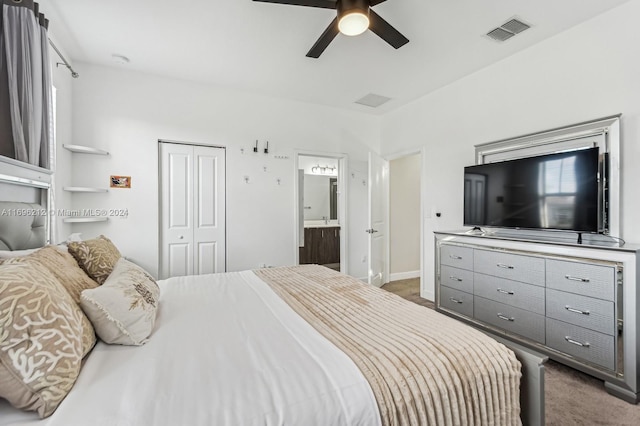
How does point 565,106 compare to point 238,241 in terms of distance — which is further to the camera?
point 238,241

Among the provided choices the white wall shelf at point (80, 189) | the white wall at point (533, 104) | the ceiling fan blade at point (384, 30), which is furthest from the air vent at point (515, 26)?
Result: the white wall shelf at point (80, 189)

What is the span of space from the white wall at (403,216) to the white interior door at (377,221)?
526 mm

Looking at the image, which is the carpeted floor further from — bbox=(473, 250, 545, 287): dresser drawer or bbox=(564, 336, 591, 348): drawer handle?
bbox=(473, 250, 545, 287): dresser drawer

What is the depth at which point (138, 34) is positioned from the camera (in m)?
2.66

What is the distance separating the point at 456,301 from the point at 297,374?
8.88 feet

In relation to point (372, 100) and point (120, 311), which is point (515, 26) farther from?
point (120, 311)

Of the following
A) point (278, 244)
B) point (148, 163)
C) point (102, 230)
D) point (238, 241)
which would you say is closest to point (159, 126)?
point (148, 163)

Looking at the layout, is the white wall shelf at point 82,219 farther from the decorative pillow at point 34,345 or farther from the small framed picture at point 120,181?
the decorative pillow at point 34,345

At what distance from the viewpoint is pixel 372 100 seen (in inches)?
167

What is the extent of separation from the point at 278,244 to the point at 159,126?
2.18 m

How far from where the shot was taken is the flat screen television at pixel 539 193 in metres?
2.26

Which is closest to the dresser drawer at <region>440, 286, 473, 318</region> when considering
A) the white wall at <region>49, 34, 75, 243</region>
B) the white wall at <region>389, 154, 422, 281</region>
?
the white wall at <region>389, 154, 422, 281</region>

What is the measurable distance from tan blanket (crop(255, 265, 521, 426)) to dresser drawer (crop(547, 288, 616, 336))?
145 centimetres

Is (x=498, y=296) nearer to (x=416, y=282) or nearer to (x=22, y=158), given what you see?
(x=416, y=282)
